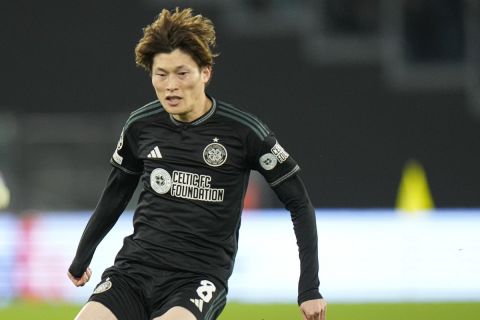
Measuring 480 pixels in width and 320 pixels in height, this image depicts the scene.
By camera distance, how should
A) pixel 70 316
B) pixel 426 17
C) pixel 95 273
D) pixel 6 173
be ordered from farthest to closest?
pixel 426 17 < pixel 6 173 < pixel 95 273 < pixel 70 316

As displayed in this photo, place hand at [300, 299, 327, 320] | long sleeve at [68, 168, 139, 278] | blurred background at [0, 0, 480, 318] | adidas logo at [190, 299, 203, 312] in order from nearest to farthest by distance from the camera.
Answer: adidas logo at [190, 299, 203, 312]
hand at [300, 299, 327, 320]
long sleeve at [68, 168, 139, 278]
blurred background at [0, 0, 480, 318]

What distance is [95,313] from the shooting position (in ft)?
16.8

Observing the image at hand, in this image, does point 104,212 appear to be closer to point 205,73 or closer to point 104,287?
point 104,287

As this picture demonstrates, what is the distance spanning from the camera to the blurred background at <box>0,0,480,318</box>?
20.1 m

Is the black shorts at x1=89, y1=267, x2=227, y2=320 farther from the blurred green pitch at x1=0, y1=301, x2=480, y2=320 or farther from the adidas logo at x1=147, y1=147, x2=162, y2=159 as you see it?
the blurred green pitch at x1=0, y1=301, x2=480, y2=320

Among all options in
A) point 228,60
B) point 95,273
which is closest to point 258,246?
point 95,273

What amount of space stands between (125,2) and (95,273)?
9.97 metres

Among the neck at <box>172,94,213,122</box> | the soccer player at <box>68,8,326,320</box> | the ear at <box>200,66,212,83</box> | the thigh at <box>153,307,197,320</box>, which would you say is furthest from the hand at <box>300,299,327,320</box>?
the ear at <box>200,66,212,83</box>

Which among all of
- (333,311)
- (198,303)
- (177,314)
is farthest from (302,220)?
(333,311)

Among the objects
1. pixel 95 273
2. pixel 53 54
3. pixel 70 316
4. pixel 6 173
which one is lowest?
pixel 70 316

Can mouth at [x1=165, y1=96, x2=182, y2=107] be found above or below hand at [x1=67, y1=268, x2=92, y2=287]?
above

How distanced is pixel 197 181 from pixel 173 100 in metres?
0.40

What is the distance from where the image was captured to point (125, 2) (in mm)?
21594

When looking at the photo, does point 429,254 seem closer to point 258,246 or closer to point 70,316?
point 258,246
